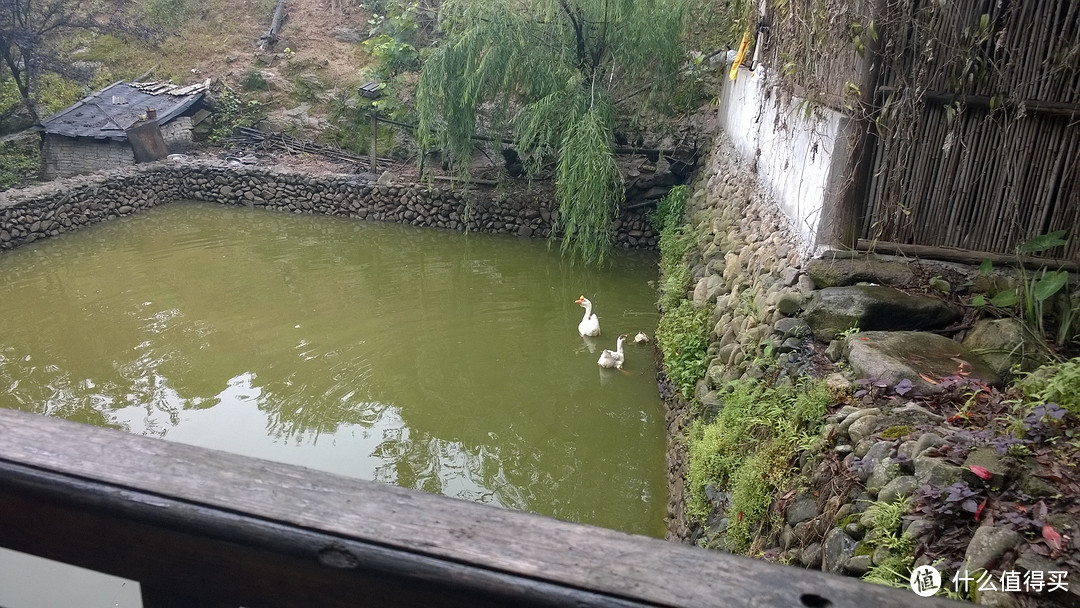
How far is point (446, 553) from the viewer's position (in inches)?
34.1

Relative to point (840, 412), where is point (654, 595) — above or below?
above

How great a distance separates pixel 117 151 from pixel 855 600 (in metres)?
15.9

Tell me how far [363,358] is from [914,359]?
5530 mm

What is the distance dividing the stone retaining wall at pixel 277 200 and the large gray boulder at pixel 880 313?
7.19 metres

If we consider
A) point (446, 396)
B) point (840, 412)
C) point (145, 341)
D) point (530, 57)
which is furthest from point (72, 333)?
point (840, 412)

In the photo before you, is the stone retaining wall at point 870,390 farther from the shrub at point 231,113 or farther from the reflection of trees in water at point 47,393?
the shrub at point 231,113

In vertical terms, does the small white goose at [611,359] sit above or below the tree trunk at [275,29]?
below

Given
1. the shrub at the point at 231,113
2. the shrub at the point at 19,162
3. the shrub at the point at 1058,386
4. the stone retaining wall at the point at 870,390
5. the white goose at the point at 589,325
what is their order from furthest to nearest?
the shrub at the point at 231,113 < the shrub at the point at 19,162 < the white goose at the point at 589,325 < the shrub at the point at 1058,386 < the stone retaining wall at the point at 870,390

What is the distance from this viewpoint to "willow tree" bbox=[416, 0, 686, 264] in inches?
376

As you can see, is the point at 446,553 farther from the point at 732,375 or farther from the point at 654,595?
the point at 732,375

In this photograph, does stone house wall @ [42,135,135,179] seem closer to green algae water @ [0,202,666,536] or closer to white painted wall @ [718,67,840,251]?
green algae water @ [0,202,666,536]

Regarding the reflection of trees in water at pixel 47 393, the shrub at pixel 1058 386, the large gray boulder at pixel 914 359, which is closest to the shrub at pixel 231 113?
the reflection of trees in water at pixel 47 393

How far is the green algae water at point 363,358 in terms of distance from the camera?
230 inches

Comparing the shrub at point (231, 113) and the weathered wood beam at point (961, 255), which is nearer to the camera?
the weathered wood beam at point (961, 255)
